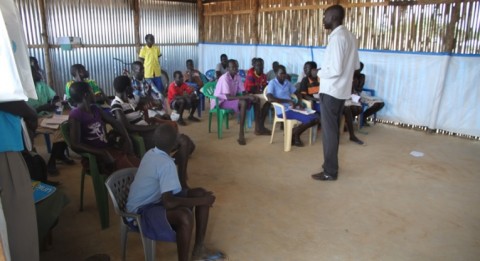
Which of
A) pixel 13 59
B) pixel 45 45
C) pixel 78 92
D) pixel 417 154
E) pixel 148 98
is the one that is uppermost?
pixel 45 45

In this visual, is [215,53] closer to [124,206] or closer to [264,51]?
[264,51]

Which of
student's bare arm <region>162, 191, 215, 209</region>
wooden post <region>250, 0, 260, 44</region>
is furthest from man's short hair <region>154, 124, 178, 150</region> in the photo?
wooden post <region>250, 0, 260, 44</region>

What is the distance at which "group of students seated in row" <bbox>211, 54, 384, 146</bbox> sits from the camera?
5.12 meters

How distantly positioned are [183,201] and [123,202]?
470 millimetres

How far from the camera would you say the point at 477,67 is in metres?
5.37

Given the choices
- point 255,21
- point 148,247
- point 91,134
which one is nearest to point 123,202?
point 148,247

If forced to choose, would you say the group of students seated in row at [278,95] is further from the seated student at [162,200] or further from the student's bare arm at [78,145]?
the seated student at [162,200]

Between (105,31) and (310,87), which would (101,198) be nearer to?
(310,87)

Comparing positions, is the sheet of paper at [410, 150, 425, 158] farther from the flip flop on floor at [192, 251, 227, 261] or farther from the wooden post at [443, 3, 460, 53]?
the flip flop on floor at [192, 251, 227, 261]

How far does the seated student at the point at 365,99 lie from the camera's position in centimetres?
584

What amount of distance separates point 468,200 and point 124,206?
315cm

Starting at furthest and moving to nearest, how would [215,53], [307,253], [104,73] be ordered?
[215,53], [104,73], [307,253]

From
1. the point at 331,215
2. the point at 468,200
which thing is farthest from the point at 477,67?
the point at 331,215

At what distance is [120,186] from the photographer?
231 cm
